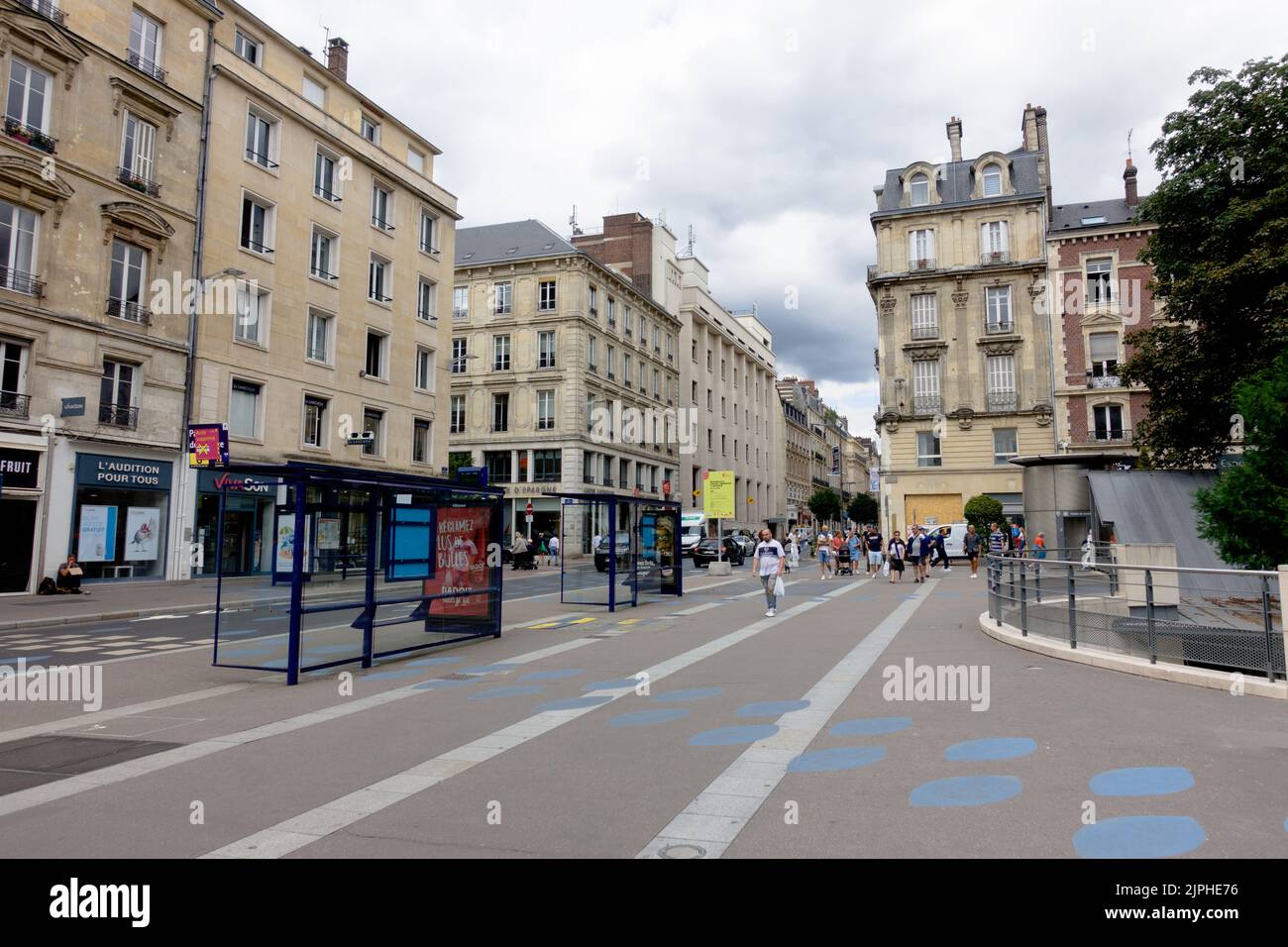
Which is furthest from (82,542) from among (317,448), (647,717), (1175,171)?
(1175,171)

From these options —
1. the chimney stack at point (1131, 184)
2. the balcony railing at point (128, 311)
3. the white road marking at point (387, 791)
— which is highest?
the chimney stack at point (1131, 184)

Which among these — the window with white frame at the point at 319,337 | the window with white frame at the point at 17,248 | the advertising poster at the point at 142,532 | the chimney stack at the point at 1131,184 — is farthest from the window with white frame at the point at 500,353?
the chimney stack at the point at 1131,184

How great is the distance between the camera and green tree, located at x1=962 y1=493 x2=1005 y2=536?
39312mm

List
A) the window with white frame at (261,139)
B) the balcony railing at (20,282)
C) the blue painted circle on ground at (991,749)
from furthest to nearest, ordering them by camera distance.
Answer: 1. the window with white frame at (261,139)
2. the balcony railing at (20,282)
3. the blue painted circle on ground at (991,749)

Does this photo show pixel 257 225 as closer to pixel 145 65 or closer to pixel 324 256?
pixel 324 256

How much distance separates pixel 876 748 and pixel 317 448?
27733mm

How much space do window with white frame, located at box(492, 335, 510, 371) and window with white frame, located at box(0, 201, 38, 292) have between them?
2959 centimetres

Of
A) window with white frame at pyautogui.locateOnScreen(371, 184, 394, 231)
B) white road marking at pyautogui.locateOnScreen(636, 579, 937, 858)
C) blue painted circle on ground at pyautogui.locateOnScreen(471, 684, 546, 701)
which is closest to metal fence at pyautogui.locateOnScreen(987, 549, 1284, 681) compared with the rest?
white road marking at pyautogui.locateOnScreen(636, 579, 937, 858)

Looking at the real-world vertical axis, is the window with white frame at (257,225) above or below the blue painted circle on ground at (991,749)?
above

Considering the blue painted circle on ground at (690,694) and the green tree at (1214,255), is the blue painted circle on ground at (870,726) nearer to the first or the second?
the blue painted circle on ground at (690,694)

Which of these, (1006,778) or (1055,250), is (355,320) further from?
(1055,250)

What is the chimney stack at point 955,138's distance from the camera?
51.0m

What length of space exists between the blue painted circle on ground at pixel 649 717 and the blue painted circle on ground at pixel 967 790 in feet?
8.17

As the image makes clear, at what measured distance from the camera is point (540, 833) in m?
4.33
